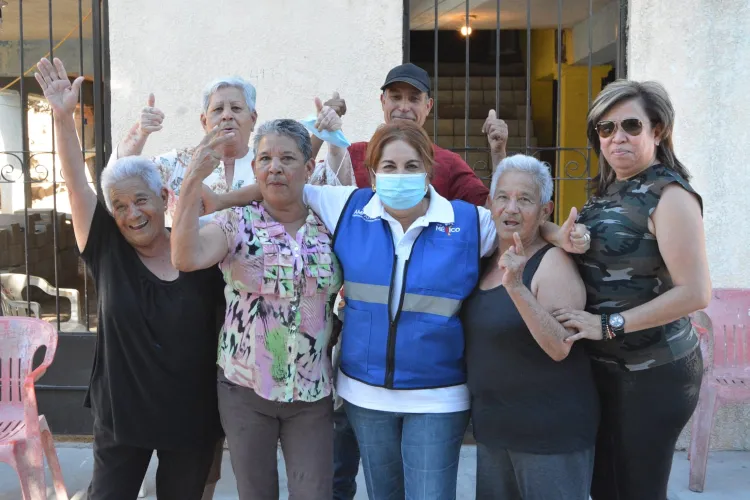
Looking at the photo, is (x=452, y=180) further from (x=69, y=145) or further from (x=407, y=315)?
(x=69, y=145)

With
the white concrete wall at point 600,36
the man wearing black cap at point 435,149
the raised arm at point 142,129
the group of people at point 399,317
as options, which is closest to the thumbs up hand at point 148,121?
the raised arm at point 142,129

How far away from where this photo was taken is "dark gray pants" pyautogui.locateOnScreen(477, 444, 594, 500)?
8.00 feet

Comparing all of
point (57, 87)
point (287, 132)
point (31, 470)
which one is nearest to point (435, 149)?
point (287, 132)

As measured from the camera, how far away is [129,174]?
2.65 metres

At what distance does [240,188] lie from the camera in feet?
9.11

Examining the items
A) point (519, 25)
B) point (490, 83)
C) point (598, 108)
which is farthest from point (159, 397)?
point (490, 83)

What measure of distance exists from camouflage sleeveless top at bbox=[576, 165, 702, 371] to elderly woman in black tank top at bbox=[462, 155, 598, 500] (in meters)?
0.08

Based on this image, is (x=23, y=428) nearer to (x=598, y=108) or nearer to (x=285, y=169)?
(x=285, y=169)

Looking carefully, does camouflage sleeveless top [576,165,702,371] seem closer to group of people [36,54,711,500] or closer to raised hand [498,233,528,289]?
group of people [36,54,711,500]

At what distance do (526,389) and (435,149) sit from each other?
3.87ft

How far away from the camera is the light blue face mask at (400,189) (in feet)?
8.43

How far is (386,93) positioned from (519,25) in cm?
444

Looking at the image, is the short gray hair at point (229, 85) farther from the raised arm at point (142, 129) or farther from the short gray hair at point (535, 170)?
the short gray hair at point (535, 170)

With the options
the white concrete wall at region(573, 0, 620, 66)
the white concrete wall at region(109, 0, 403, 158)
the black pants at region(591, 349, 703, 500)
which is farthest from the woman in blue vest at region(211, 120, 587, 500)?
the white concrete wall at region(573, 0, 620, 66)
